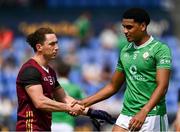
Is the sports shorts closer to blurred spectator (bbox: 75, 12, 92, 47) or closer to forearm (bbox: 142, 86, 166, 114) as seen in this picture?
forearm (bbox: 142, 86, 166, 114)

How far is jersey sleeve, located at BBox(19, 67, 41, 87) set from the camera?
8734mm

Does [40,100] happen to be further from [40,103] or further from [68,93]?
[68,93]

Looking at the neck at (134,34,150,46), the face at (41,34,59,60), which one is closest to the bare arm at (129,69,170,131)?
the neck at (134,34,150,46)

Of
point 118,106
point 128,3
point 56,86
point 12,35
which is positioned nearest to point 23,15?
point 12,35

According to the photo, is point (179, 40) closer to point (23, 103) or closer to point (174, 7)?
point (174, 7)

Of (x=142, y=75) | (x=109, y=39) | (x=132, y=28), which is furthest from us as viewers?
(x=109, y=39)

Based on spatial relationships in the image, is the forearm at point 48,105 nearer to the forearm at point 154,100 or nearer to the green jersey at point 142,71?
the green jersey at point 142,71

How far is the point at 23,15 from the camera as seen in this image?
78.3 feet

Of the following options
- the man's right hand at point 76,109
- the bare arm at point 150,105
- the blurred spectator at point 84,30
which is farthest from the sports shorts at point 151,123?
the blurred spectator at point 84,30

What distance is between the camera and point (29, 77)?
875 cm

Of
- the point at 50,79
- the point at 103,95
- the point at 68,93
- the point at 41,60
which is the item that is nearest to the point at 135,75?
the point at 103,95

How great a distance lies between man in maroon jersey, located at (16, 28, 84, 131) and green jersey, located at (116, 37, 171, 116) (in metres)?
0.61

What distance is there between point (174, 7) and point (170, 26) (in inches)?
63.9

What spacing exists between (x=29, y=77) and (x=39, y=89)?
174 millimetres
